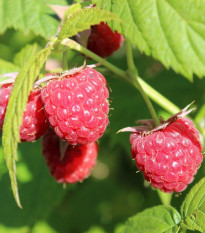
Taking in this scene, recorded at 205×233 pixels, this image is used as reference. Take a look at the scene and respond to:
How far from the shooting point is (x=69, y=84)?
1.45 meters

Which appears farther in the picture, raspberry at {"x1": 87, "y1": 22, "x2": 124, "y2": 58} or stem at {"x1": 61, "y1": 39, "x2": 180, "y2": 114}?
raspberry at {"x1": 87, "y1": 22, "x2": 124, "y2": 58}

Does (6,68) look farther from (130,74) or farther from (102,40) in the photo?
(130,74)

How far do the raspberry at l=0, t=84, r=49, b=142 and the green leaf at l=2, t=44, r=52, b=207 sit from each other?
0.16 metres

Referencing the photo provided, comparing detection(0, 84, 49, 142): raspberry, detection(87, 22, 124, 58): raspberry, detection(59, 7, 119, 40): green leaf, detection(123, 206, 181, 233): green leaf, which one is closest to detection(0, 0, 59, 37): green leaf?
detection(87, 22, 124, 58): raspberry

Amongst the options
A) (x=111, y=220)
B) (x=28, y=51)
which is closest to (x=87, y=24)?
(x=28, y=51)

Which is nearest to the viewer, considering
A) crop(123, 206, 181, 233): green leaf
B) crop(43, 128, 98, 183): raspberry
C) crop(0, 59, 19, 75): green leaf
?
crop(123, 206, 181, 233): green leaf

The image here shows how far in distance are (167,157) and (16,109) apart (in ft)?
1.68

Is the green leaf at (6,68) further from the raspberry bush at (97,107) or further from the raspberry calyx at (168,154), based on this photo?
the raspberry calyx at (168,154)

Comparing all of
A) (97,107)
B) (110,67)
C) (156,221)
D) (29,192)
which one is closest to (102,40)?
(110,67)

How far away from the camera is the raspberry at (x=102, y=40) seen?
5.91 ft

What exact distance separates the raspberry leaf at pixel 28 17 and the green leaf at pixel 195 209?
96 centimetres

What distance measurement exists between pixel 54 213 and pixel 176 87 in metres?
1.15

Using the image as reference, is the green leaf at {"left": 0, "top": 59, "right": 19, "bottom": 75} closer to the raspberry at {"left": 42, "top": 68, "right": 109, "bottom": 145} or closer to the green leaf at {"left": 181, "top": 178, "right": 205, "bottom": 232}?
the raspberry at {"left": 42, "top": 68, "right": 109, "bottom": 145}

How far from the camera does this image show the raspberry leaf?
6.98 ft
